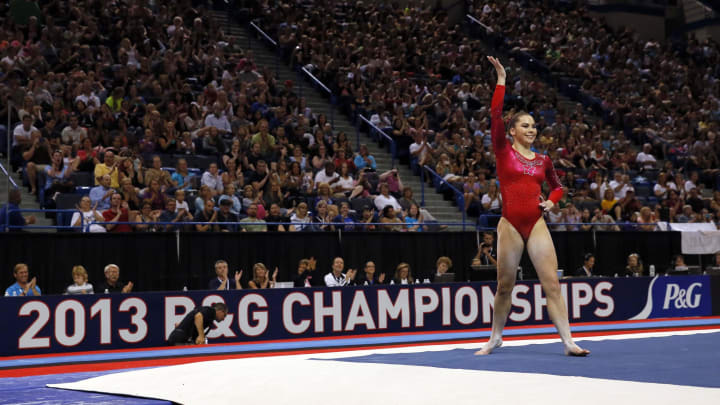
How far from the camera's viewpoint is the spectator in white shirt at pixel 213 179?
1468cm

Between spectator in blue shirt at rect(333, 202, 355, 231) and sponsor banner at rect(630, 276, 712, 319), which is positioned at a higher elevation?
spectator in blue shirt at rect(333, 202, 355, 231)

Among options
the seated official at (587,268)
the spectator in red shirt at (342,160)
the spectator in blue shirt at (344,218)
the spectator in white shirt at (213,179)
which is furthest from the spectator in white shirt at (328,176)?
the seated official at (587,268)

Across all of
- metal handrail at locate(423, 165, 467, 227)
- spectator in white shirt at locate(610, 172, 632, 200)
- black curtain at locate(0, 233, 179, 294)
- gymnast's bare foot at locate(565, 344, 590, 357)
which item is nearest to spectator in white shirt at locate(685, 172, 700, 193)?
spectator in white shirt at locate(610, 172, 632, 200)

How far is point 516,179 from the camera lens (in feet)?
22.9

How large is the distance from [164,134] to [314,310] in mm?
5243

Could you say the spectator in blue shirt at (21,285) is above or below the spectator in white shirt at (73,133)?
below

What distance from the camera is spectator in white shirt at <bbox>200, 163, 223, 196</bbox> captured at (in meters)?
14.7

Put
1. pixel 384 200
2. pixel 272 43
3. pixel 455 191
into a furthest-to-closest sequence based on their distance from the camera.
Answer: pixel 272 43 → pixel 455 191 → pixel 384 200

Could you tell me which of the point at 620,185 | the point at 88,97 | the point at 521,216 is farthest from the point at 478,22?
the point at 521,216

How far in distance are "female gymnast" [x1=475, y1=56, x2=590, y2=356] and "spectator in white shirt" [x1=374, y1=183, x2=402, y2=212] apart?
8.99 metres

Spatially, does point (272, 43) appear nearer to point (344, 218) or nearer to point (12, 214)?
point (344, 218)

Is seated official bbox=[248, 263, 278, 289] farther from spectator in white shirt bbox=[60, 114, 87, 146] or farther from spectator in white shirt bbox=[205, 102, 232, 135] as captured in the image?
spectator in white shirt bbox=[205, 102, 232, 135]

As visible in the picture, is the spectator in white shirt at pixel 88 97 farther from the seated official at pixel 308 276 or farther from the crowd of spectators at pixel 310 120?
the seated official at pixel 308 276

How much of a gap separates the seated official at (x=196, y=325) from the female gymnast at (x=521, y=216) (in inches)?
181
